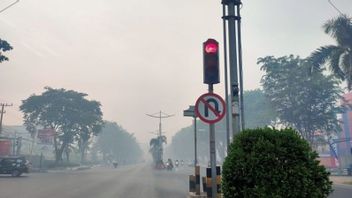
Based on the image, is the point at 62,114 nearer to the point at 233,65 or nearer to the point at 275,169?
the point at 233,65

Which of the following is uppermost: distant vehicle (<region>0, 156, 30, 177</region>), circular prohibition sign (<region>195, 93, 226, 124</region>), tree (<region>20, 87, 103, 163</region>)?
tree (<region>20, 87, 103, 163</region>)

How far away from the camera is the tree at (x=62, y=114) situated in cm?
5678

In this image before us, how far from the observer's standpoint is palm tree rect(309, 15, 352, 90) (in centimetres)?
2647

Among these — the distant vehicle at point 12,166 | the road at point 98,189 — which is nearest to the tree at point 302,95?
the road at point 98,189

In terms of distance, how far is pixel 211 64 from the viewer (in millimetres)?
6953

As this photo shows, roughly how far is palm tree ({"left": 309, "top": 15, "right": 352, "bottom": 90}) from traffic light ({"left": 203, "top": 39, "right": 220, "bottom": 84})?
22250mm

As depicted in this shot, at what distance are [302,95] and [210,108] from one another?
3664 cm

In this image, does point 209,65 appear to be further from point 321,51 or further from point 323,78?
point 323,78

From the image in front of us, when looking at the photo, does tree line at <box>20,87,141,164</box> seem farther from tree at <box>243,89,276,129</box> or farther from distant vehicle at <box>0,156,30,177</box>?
tree at <box>243,89,276,129</box>

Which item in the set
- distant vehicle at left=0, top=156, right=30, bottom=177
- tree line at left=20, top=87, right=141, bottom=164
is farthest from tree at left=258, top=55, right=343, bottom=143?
tree line at left=20, top=87, right=141, bottom=164

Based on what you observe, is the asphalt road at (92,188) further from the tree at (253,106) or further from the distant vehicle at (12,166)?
the tree at (253,106)

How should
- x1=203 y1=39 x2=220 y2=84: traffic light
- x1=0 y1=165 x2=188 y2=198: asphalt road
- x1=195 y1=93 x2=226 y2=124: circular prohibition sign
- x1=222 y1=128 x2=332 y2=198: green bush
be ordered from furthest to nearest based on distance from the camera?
x1=0 y1=165 x2=188 y2=198: asphalt road < x1=195 y1=93 x2=226 y2=124: circular prohibition sign < x1=203 y1=39 x2=220 y2=84: traffic light < x1=222 y1=128 x2=332 y2=198: green bush

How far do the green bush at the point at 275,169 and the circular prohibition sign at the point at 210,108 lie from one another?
1.79 m

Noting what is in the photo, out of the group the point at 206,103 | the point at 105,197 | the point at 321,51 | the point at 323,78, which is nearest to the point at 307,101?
the point at 323,78
